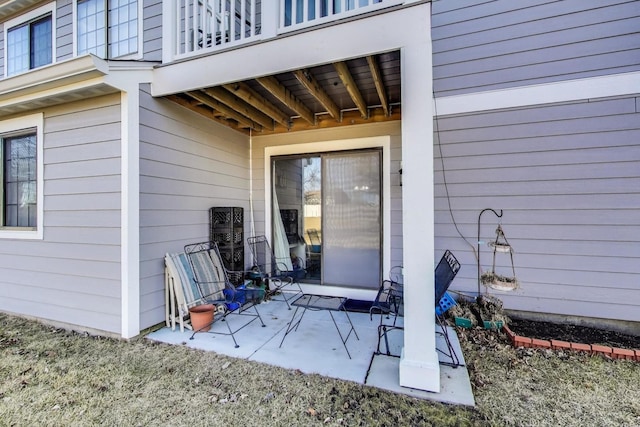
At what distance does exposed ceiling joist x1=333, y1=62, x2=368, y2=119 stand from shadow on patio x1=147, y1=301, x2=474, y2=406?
258 cm

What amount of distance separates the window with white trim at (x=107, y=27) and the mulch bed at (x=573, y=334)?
235 inches

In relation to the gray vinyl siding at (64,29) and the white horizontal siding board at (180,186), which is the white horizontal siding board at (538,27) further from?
the gray vinyl siding at (64,29)

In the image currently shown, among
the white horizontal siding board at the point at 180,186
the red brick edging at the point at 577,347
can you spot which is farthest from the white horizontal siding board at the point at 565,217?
the white horizontal siding board at the point at 180,186

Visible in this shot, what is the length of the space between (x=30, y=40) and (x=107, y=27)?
6.74 ft

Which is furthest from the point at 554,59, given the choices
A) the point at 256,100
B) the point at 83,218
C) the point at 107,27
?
the point at 107,27

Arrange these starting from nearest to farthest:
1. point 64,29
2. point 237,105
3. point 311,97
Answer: point 237,105 < point 311,97 < point 64,29

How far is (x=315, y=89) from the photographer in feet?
10.3

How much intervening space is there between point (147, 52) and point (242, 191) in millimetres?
2223

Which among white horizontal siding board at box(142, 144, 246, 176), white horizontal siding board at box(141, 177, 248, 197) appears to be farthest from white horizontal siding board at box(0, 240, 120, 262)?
white horizontal siding board at box(142, 144, 246, 176)

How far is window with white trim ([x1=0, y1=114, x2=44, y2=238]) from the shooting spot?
11.6 feet

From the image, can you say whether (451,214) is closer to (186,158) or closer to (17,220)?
Result: (186,158)

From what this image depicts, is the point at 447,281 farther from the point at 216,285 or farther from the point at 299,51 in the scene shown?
the point at 216,285

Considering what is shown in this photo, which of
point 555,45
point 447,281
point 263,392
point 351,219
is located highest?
point 555,45

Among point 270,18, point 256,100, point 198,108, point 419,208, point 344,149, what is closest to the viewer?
point 419,208
